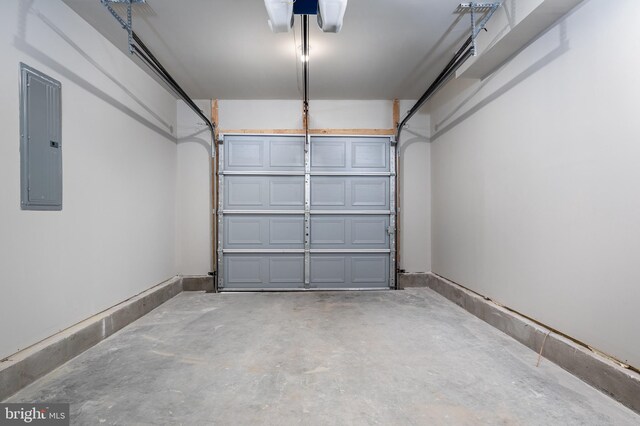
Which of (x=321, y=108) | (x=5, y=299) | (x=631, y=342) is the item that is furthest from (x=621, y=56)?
(x=5, y=299)

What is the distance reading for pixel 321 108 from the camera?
505 cm

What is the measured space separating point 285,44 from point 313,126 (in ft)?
5.74

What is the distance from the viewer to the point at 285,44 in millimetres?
3371

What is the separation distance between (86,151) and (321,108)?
3.40 m

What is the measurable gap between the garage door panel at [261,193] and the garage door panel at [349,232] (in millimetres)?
489

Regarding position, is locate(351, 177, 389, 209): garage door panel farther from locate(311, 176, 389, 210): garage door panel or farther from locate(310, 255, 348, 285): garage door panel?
locate(310, 255, 348, 285): garage door panel

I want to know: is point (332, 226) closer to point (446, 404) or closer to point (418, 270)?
point (418, 270)

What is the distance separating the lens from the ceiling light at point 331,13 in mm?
2268

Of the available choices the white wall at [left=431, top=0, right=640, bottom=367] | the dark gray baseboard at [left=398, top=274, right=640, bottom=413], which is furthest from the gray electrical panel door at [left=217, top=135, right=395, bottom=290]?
the dark gray baseboard at [left=398, top=274, right=640, bottom=413]

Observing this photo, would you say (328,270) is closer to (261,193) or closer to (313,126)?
(261,193)

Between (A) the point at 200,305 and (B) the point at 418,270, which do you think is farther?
(B) the point at 418,270

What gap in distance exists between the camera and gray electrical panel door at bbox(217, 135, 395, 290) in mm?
4969

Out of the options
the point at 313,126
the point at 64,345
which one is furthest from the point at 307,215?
the point at 64,345

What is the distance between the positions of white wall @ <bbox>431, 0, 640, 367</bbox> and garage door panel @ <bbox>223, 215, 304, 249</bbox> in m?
2.70
